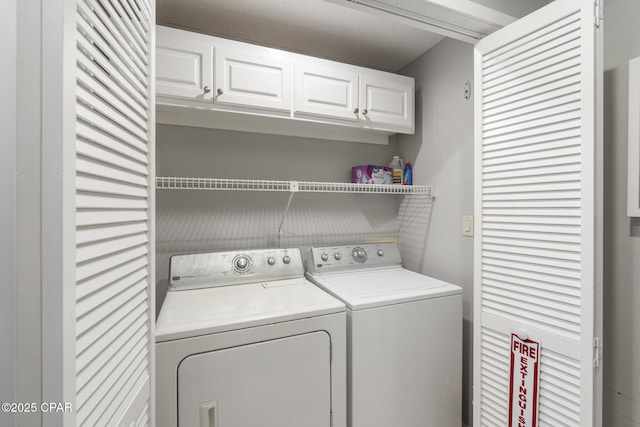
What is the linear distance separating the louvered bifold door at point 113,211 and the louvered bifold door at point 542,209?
1.48 m

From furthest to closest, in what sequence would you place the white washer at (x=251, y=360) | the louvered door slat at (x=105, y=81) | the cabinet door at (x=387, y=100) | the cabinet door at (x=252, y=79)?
the cabinet door at (x=387, y=100) → the cabinet door at (x=252, y=79) → the white washer at (x=251, y=360) → the louvered door slat at (x=105, y=81)

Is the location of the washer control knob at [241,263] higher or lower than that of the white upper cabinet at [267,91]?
lower

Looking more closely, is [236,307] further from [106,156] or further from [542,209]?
[542,209]

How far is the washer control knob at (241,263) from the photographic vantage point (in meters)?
1.87

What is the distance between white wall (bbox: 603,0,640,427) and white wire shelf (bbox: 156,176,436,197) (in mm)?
992

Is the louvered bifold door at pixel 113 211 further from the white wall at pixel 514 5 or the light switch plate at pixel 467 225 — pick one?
the light switch plate at pixel 467 225

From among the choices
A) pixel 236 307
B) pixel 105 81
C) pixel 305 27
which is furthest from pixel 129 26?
pixel 305 27

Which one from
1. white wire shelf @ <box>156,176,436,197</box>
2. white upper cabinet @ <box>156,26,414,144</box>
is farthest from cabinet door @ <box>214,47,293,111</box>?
white wire shelf @ <box>156,176,436,197</box>

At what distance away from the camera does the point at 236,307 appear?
56.9 inches

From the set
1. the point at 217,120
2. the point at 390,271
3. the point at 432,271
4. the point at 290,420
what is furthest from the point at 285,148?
the point at 290,420

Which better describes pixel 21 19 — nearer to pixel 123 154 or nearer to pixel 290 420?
pixel 123 154

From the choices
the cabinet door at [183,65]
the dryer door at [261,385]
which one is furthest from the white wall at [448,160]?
the cabinet door at [183,65]

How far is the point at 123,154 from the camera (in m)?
0.78

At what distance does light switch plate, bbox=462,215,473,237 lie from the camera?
1.88 metres
